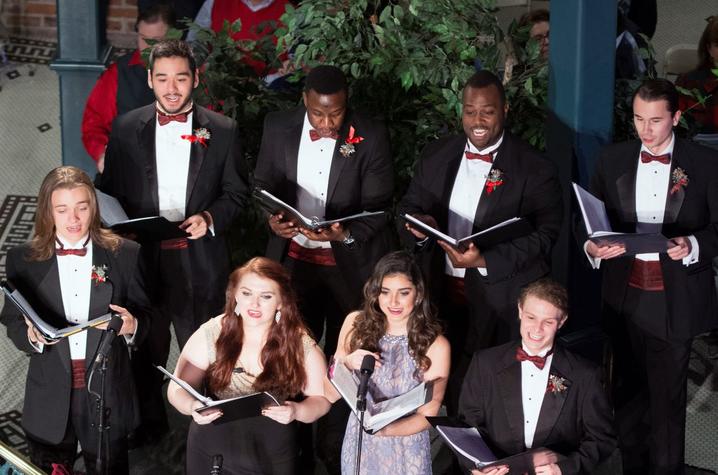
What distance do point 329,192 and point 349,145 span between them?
0.23 meters

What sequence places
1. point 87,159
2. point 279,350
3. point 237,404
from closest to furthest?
point 237,404, point 279,350, point 87,159

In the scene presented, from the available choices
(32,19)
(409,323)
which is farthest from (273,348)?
(32,19)

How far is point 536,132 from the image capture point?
625 centimetres

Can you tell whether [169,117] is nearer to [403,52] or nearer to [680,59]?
[403,52]

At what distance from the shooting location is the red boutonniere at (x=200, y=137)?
18.7ft

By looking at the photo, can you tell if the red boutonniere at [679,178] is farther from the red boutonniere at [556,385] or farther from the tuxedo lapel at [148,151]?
the tuxedo lapel at [148,151]

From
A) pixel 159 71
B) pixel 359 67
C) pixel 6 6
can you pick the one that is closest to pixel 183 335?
pixel 159 71

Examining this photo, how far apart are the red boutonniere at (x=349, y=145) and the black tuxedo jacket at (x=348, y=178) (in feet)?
0.05

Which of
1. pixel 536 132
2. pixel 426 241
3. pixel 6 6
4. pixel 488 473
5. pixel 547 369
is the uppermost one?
pixel 6 6

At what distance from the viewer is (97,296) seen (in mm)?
5262

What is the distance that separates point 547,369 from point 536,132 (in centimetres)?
169

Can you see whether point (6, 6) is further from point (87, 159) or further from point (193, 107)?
point (193, 107)

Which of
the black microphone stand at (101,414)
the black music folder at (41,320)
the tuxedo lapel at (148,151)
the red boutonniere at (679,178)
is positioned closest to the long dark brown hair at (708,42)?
the red boutonniere at (679,178)

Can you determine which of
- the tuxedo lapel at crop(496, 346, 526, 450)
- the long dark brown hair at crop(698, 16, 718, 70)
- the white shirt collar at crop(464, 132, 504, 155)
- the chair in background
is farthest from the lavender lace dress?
the chair in background
